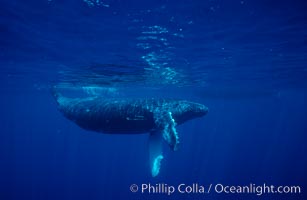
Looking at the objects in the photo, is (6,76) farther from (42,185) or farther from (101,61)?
(42,185)

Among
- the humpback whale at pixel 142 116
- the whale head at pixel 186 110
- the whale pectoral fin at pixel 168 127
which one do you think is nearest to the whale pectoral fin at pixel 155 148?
the humpback whale at pixel 142 116

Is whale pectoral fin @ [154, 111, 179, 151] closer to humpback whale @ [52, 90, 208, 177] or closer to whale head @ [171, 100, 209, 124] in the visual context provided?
humpback whale @ [52, 90, 208, 177]

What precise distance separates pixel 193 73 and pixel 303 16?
15.5m

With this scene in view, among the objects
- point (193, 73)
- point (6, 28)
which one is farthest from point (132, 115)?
point (193, 73)

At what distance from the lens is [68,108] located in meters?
15.4

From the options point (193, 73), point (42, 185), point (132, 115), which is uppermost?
point (193, 73)

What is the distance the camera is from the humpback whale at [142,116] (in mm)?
12820

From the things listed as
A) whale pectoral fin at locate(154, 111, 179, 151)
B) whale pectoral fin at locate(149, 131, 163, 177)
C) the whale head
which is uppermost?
the whale head

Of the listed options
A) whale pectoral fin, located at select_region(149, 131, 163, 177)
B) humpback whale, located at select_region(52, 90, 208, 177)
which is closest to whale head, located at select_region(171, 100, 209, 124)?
humpback whale, located at select_region(52, 90, 208, 177)

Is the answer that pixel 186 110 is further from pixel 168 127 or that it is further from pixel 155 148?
pixel 155 148

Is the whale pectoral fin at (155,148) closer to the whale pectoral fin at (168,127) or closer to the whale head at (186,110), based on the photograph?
the whale pectoral fin at (168,127)

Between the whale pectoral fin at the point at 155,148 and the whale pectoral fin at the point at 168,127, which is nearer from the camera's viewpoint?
the whale pectoral fin at the point at 168,127

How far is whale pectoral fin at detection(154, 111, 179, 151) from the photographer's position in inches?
454

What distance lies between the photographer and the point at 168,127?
12250 millimetres
